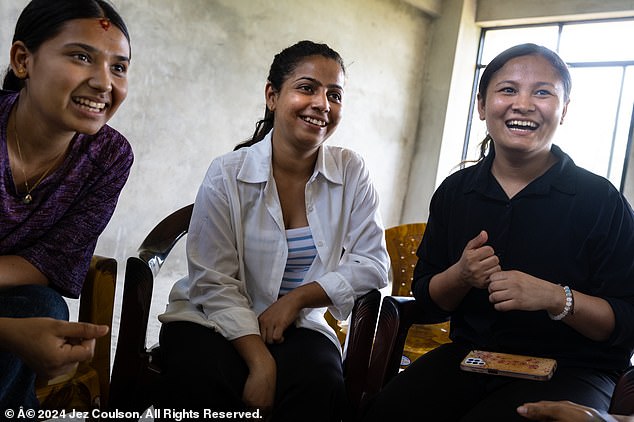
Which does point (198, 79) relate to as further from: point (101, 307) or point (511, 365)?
point (511, 365)

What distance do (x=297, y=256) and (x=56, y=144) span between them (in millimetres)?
820

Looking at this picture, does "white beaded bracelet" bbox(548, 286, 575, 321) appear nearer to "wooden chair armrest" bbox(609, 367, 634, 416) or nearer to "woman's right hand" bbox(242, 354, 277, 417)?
"wooden chair armrest" bbox(609, 367, 634, 416)

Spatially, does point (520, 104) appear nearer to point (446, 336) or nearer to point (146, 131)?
point (446, 336)

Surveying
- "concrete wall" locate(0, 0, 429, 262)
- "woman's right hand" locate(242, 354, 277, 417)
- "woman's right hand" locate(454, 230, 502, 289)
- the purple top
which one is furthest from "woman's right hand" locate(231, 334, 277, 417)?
"concrete wall" locate(0, 0, 429, 262)

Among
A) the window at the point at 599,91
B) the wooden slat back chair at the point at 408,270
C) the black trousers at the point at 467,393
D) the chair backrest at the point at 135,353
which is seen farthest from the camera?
the window at the point at 599,91

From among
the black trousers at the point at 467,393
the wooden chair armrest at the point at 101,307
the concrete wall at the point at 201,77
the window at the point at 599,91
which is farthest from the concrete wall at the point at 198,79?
the black trousers at the point at 467,393

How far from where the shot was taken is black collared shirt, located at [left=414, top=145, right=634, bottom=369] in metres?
1.86

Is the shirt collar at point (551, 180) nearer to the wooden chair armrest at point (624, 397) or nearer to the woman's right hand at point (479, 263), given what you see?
the woman's right hand at point (479, 263)

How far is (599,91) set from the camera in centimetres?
784

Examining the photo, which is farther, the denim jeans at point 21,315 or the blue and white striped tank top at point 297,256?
the blue and white striped tank top at point 297,256

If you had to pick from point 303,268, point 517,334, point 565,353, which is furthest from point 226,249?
point 565,353

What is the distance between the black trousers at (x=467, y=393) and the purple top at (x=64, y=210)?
931 millimetres

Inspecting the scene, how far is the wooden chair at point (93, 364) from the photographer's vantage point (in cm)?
174

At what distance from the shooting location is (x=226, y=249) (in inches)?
83.0
